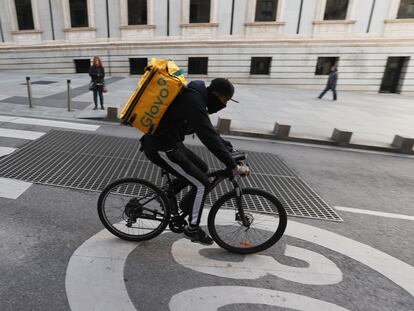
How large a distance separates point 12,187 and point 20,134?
312cm

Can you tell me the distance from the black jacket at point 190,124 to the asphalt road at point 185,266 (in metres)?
1.14

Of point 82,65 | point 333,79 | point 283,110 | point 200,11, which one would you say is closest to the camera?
point 283,110

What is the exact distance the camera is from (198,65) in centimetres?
1988

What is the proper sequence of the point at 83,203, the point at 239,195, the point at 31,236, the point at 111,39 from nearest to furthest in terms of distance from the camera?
the point at 239,195 < the point at 31,236 < the point at 83,203 < the point at 111,39

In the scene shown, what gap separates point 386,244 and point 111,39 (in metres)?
20.2

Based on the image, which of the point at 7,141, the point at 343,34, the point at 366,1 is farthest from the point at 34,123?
the point at 366,1

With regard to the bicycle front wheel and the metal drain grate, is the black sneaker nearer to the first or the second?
the bicycle front wheel

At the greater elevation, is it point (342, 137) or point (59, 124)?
point (342, 137)

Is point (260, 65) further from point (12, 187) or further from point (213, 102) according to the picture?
point (213, 102)

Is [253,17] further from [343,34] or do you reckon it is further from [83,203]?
[83,203]

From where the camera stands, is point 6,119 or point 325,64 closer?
point 6,119

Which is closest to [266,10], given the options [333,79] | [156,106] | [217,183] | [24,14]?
[333,79]

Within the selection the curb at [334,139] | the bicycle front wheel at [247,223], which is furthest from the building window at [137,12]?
the bicycle front wheel at [247,223]

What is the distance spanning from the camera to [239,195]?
3.12 m
